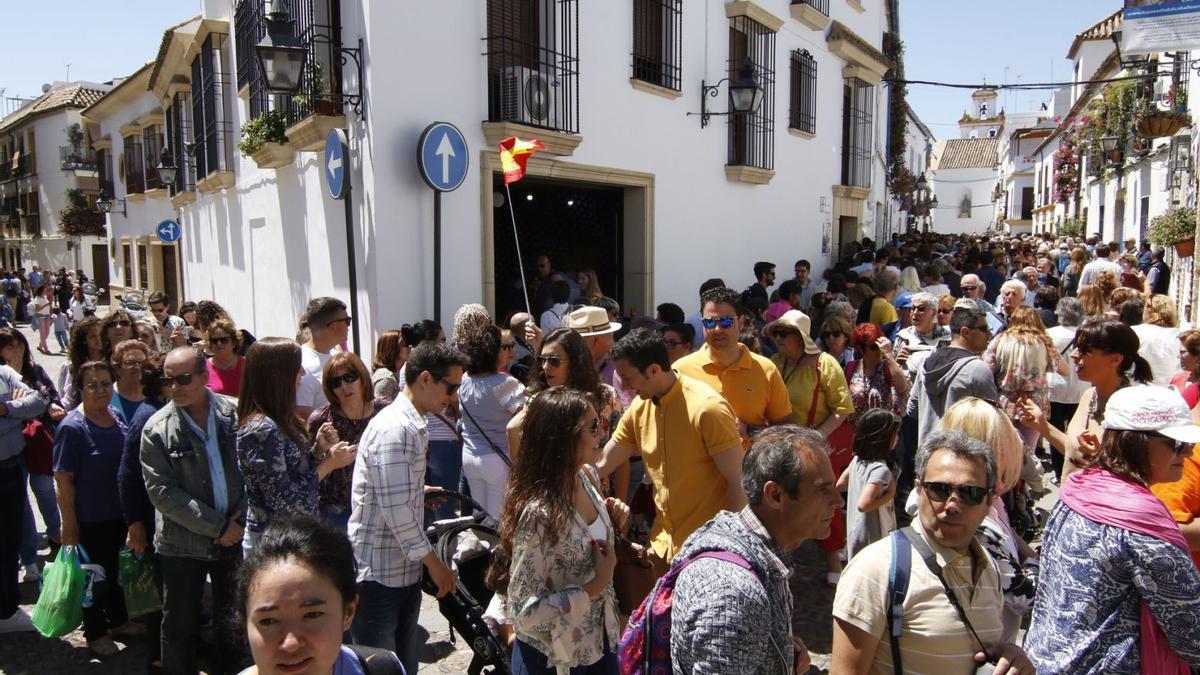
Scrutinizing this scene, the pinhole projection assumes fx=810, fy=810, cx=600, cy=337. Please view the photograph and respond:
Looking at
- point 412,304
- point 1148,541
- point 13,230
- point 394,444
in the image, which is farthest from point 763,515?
point 13,230

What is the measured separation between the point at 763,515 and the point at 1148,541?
115 centimetres

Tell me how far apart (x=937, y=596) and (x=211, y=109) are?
1329 centimetres

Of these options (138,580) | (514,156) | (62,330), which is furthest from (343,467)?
(62,330)

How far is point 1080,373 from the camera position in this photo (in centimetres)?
390

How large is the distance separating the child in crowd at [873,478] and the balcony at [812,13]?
34.9 ft

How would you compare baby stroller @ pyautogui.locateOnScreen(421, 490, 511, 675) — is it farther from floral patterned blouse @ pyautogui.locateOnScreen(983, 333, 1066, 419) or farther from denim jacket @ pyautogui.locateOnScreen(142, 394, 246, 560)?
floral patterned blouse @ pyautogui.locateOnScreen(983, 333, 1066, 419)

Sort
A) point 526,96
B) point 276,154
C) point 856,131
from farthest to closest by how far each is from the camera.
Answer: point 856,131, point 276,154, point 526,96

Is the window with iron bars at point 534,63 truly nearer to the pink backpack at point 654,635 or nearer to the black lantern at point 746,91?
the black lantern at point 746,91

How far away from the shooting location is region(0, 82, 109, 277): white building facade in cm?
3275

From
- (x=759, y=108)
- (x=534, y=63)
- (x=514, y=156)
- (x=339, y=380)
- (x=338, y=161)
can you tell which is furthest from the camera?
(x=759, y=108)

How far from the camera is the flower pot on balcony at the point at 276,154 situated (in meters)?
8.61

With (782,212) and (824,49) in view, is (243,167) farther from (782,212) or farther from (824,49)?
(824,49)

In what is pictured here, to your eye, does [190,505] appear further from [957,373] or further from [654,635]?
[957,373]

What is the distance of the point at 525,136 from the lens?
7746 mm
